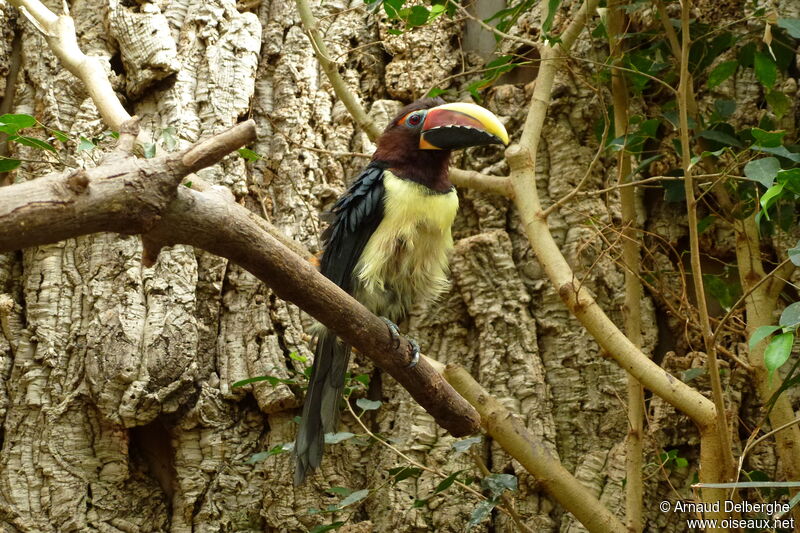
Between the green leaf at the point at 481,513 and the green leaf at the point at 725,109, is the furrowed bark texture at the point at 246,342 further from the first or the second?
the green leaf at the point at 481,513

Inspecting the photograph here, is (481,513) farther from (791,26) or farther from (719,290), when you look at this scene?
(791,26)

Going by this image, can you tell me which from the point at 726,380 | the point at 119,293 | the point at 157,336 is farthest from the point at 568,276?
the point at 119,293

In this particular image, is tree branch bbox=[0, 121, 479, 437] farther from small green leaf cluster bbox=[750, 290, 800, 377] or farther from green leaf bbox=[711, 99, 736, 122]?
green leaf bbox=[711, 99, 736, 122]

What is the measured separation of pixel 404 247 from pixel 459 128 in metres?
0.53

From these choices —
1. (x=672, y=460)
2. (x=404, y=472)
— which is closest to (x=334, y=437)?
(x=404, y=472)

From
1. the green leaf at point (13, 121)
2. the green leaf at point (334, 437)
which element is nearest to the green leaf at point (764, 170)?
the green leaf at point (334, 437)

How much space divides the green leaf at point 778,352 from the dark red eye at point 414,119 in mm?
1683

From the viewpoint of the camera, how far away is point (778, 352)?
80.1 inches

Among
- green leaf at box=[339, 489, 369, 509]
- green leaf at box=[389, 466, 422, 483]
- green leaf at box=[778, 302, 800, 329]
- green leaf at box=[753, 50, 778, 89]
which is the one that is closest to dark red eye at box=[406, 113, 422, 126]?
green leaf at box=[753, 50, 778, 89]

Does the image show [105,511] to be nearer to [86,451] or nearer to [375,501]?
[86,451]

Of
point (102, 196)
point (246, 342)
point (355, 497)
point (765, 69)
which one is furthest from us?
point (246, 342)

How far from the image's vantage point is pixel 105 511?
3264mm

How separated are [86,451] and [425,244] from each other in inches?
71.9

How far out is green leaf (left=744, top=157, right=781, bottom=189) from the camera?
2.29 m
